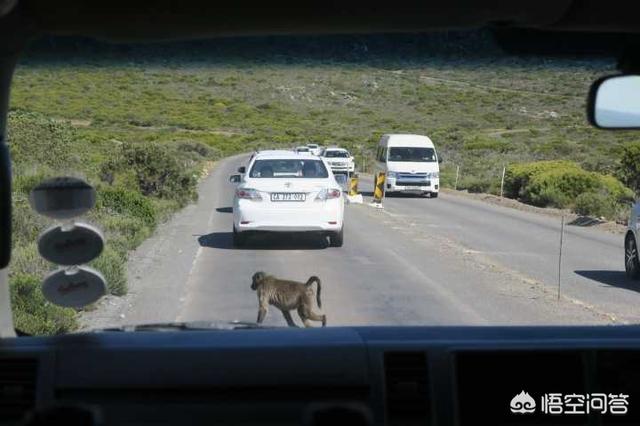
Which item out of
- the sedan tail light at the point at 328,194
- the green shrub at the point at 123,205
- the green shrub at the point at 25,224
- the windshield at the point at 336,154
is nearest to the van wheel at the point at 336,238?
the sedan tail light at the point at 328,194

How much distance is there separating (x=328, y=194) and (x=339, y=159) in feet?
66.8

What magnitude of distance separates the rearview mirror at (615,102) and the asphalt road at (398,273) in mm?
4697

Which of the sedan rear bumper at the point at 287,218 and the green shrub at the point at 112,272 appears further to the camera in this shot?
the sedan rear bumper at the point at 287,218

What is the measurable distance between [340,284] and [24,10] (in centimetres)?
877

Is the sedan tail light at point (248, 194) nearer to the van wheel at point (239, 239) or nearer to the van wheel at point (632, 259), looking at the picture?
the van wheel at point (239, 239)

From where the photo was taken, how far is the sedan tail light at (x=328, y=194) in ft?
54.5

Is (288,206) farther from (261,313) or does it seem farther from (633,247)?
(261,313)

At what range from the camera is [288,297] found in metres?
7.25

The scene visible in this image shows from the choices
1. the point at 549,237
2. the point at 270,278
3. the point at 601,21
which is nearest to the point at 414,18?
the point at 601,21

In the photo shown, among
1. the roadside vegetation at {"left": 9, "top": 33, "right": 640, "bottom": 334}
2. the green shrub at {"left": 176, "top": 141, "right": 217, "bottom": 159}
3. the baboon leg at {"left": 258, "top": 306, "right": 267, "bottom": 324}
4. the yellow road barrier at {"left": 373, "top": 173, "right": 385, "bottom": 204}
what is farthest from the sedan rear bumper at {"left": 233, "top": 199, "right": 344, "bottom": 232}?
the green shrub at {"left": 176, "top": 141, "right": 217, "bottom": 159}

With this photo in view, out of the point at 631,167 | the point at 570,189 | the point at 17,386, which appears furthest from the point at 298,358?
the point at 631,167

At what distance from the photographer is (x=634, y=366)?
3748mm

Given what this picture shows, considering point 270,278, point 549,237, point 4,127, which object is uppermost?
point 4,127

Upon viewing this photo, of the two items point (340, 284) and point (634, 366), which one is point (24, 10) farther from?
point (340, 284)
